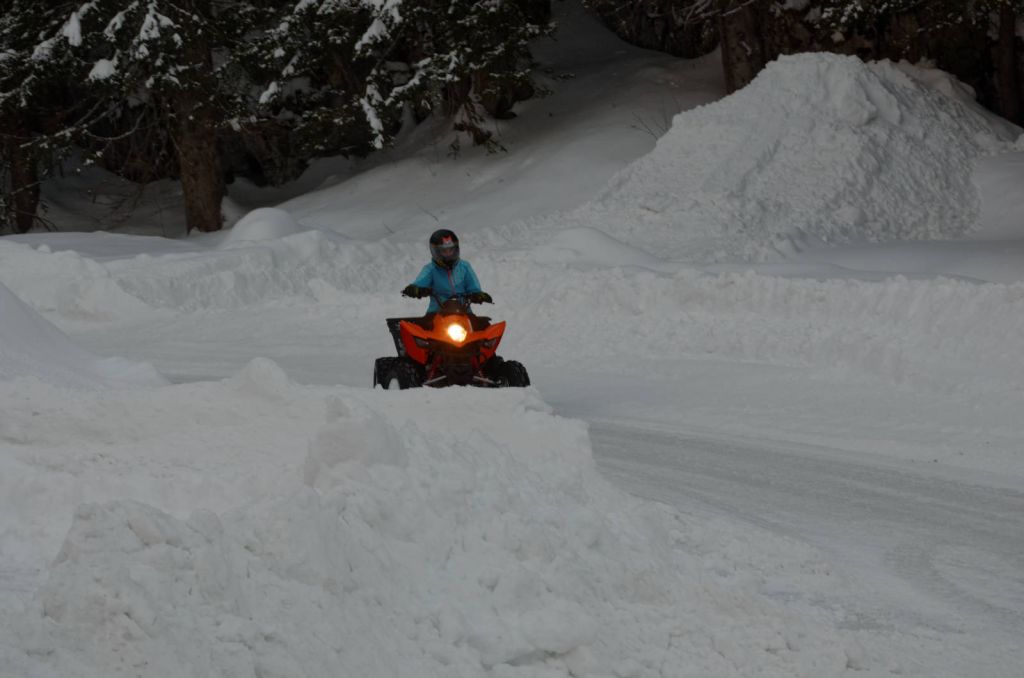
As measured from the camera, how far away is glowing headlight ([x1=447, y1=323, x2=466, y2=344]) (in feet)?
32.7

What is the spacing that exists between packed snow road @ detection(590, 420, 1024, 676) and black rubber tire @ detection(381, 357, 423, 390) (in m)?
1.50

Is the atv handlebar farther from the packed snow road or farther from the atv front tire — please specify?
the packed snow road

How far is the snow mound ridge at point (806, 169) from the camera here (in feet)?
61.3

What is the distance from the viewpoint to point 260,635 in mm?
3840

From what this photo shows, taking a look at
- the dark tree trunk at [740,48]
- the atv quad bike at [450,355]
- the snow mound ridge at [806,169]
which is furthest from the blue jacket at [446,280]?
the dark tree trunk at [740,48]

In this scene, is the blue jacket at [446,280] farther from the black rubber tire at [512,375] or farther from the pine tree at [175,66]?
the pine tree at [175,66]

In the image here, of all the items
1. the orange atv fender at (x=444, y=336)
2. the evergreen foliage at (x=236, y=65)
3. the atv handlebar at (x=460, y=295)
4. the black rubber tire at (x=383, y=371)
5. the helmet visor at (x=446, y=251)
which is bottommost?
the black rubber tire at (x=383, y=371)

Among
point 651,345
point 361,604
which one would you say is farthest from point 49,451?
point 651,345

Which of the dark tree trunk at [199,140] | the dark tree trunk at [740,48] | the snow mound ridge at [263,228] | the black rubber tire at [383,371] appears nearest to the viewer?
the black rubber tire at [383,371]

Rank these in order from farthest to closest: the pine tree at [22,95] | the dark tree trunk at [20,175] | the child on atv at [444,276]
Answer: the dark tree trunk at [20,175] < the pine tree at [22,95] < the child on atv at [444,276]

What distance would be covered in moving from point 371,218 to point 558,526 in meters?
19.7

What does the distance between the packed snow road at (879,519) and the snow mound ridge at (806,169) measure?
29.0 ft

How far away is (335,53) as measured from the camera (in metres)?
24.6

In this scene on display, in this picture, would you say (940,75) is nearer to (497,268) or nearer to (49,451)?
(497,268)
